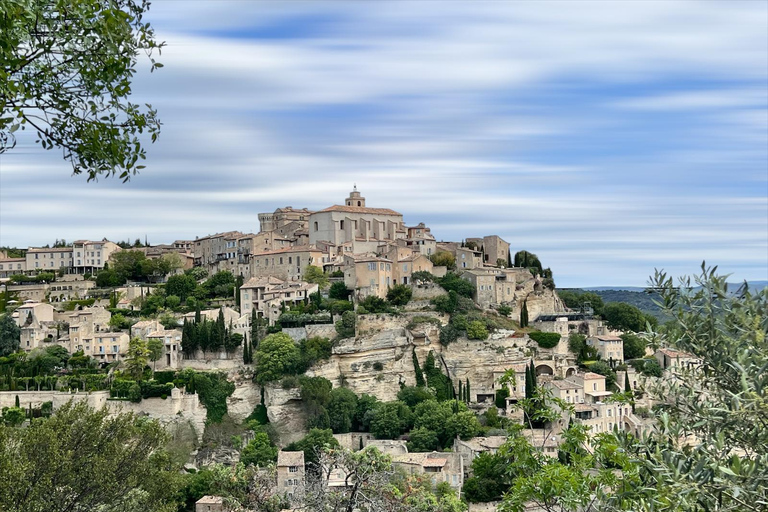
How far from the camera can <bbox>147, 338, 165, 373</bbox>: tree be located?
56906 millimetres

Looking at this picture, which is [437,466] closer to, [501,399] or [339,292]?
[501,399]

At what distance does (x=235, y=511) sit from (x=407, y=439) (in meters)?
27.1

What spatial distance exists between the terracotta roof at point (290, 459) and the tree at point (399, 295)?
15522mm

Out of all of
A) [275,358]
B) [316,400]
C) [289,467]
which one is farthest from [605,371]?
[289,467]

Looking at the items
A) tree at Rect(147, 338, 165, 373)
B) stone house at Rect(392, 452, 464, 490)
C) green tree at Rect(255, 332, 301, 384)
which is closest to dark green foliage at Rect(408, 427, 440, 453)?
stone house at Rect(392, 452, 464, 490)

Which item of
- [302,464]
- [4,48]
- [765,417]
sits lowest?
[302,464]

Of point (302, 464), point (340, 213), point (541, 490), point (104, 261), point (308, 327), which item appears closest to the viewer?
point (541, 490)

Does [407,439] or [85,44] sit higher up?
[85,44]

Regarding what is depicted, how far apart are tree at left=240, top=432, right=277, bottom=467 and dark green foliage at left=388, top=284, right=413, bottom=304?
1339 cm

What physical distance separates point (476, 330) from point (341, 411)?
10265mm

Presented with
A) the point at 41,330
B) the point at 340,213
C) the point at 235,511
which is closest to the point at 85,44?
the point at 235,511

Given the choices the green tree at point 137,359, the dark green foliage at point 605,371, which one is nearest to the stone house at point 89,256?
the green tree at point 137,359

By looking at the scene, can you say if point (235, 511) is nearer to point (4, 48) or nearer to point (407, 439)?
point (4, 48)

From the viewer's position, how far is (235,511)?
24328 millimetres
